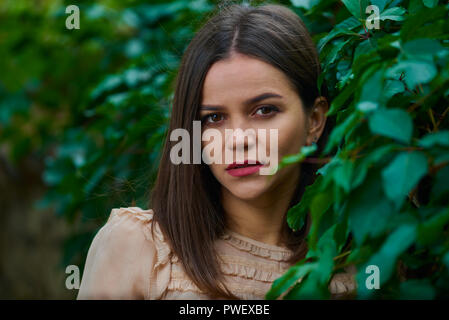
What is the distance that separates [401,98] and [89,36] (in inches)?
91.2

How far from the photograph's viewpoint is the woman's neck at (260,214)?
1.48 meters

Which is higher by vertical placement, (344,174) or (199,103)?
(199,103)

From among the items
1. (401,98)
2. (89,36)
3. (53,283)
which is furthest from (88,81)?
(401,98)

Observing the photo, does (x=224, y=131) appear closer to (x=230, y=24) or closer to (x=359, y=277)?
(x=230, y=24)

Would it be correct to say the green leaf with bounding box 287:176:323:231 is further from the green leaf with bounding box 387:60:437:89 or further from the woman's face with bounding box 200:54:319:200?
the green leaf with bounding box 387:60:437:89

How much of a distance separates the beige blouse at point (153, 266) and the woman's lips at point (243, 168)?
22 cm

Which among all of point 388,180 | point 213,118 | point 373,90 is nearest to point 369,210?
point 388,180

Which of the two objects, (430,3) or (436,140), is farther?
(430,3)

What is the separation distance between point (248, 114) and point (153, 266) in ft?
1.45

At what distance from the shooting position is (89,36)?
3.05m

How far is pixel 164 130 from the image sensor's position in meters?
1.86

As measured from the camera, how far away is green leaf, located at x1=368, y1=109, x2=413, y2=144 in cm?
83

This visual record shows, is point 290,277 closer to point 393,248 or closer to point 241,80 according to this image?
point 393,248

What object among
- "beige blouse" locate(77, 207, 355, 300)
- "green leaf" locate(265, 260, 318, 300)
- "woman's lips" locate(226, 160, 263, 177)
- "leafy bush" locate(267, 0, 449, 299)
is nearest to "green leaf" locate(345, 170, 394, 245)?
"leafy bush" locate(267, 0, 449, 299)
